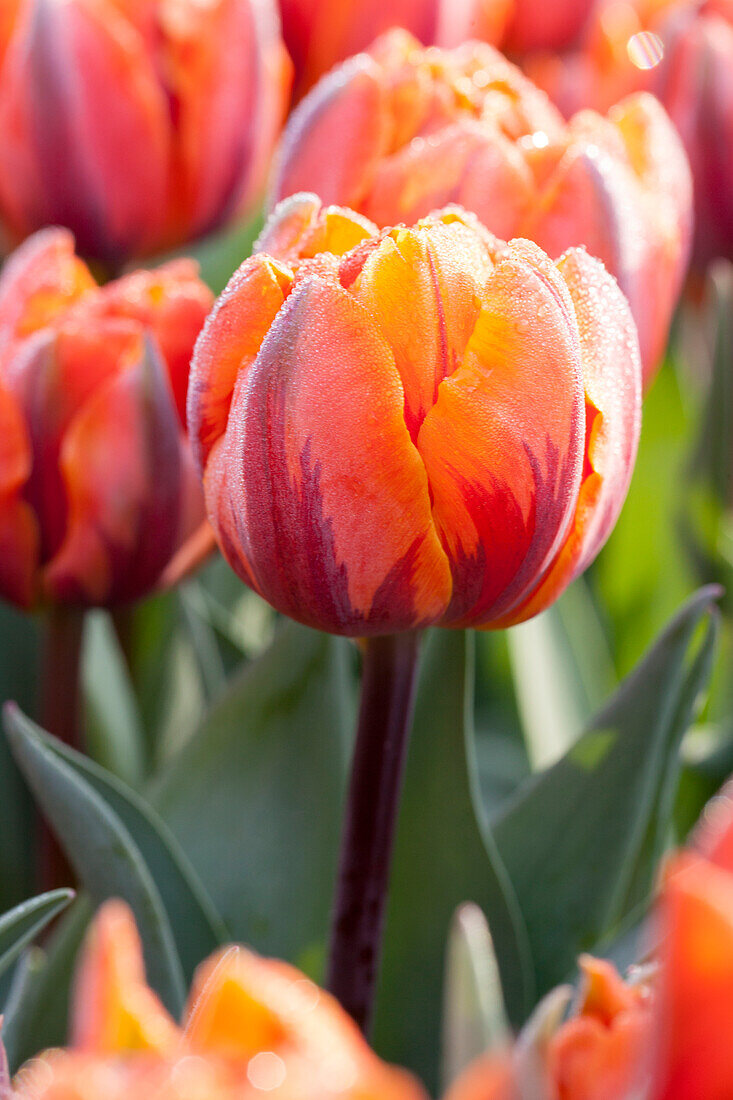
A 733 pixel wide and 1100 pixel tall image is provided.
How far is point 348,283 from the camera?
326 mm

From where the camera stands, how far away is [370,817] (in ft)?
1.22

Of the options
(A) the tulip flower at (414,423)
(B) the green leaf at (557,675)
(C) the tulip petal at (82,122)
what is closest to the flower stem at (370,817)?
(A) the tulip flower at (414,423)

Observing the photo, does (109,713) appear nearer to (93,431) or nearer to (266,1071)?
(93,431)

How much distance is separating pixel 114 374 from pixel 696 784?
35 cm

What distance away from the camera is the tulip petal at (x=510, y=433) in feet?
1.02

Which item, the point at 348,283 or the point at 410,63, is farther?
the point at 410,63

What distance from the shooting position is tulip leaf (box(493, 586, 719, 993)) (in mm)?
458

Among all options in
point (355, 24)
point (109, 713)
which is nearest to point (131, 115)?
point (355, 24)

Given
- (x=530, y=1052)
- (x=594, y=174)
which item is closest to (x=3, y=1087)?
(x=530, y=1052)

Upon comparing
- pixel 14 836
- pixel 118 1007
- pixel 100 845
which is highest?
pixel 118 1007

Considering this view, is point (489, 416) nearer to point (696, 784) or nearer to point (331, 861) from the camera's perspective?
point (331, 861)

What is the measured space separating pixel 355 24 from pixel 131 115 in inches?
7.2

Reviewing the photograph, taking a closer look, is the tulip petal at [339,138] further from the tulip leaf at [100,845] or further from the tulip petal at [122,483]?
the tulip leaf at [100,845]

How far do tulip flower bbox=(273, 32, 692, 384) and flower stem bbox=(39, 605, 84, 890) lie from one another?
0.19m
